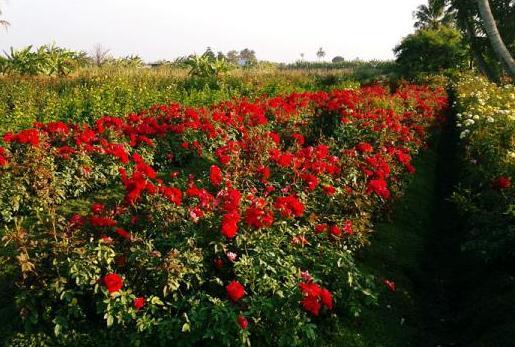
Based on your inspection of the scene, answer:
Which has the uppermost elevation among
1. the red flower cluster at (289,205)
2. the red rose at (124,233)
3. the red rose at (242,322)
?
the red flower cluster at (289,205)

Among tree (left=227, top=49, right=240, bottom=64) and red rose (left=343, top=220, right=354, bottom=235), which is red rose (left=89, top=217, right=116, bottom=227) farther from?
tree (left=227, top=49, right=240, bottom=64)

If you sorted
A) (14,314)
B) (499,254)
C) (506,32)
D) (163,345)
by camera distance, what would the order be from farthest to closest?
(506,32) → (499,254) → (14,314) → (163,345)

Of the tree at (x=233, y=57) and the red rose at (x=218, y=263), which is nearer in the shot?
the red rose at (x=218, y=263)

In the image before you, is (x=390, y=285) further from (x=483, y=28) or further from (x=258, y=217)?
(x=483, y=28)

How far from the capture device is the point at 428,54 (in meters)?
27.3

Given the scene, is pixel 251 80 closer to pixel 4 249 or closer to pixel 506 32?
pixel 4 249

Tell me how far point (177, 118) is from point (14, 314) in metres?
5.34

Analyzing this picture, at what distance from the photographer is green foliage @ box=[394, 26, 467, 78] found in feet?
88.5

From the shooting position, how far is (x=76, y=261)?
359 centimetres

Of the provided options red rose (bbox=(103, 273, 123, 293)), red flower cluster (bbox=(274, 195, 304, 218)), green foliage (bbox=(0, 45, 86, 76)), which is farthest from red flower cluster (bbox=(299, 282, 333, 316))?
green foliage (bbox=(0, 45, 86, 76))

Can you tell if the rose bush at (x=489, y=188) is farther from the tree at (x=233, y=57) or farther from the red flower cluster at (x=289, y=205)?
the tree at (x=233, y=57)

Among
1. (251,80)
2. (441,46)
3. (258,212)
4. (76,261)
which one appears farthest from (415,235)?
(441,46)

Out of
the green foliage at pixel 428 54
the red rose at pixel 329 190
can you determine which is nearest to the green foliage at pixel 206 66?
the green foliage at pixel 428 54

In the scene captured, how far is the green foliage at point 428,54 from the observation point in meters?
27.0
